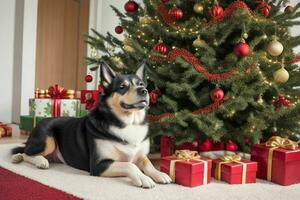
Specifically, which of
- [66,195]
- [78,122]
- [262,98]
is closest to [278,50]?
[262,98]

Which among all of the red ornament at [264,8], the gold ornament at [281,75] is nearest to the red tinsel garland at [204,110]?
the gold ornament at [281,75]

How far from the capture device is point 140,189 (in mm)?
1573

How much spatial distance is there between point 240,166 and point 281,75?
1.93ft

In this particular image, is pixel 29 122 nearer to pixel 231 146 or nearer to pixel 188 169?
pixel 231 146

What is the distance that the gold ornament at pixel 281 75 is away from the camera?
2.03 metres

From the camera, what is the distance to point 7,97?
14.8ft

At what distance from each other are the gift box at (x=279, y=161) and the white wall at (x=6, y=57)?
3431 mm

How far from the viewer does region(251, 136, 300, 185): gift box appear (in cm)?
177

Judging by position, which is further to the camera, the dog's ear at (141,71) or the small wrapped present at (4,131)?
the small wrapped present at (4,131)

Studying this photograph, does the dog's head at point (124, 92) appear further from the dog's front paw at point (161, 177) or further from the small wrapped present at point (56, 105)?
the small wrapped present at point (56, 105)

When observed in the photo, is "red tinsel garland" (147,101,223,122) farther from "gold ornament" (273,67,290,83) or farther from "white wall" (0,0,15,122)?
"white wall" (0,0,15,122)

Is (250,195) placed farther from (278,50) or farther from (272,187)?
(278,50)

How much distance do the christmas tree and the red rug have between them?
72 cm

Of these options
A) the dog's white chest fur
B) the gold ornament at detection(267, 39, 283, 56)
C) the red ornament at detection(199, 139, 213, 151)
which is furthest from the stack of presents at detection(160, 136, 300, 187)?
the gold ornament at detection(267, 39, 283, 56)
